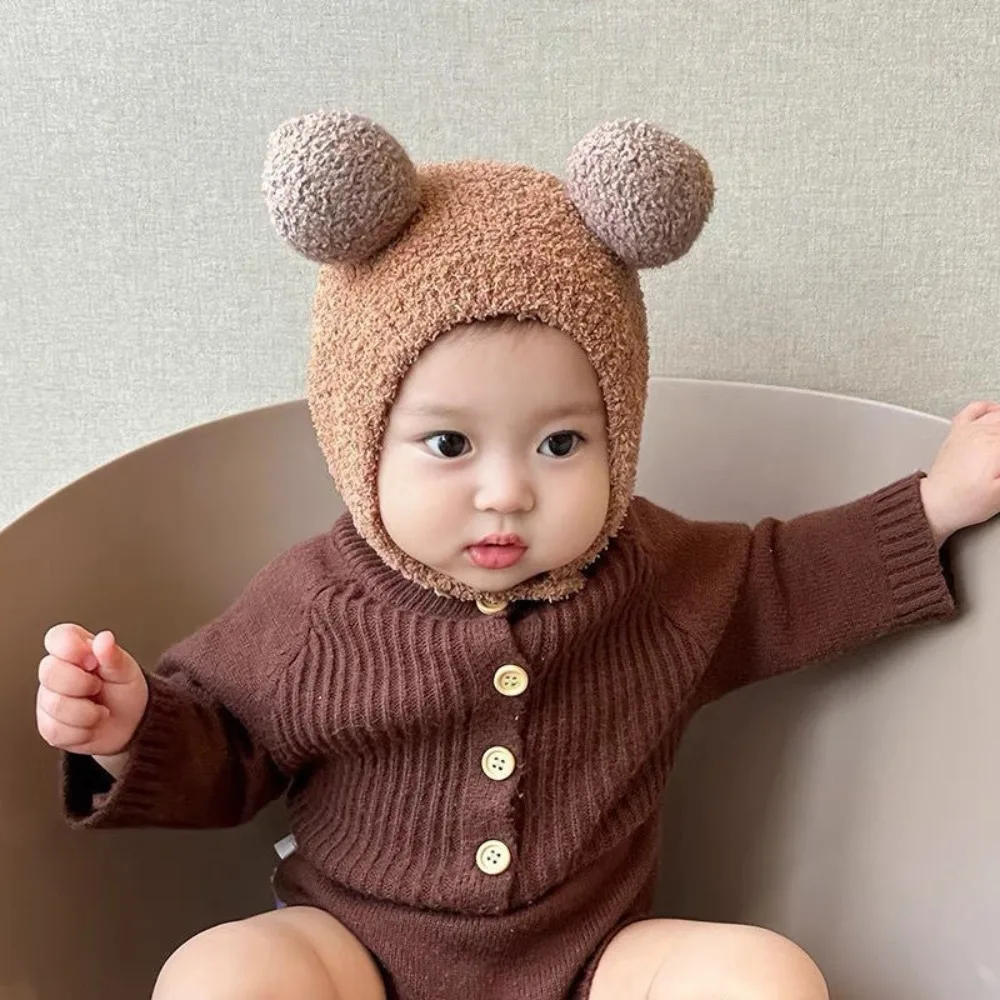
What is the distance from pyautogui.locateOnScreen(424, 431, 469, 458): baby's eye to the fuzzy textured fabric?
0.11 feet

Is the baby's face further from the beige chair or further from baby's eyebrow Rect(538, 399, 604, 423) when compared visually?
the beige chair

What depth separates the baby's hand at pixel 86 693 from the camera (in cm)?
73

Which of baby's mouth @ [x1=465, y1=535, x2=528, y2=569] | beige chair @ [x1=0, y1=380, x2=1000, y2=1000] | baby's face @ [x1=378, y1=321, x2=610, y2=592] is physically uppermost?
baby's face @ [x1=378, y1=321, x2=610, y2=592]

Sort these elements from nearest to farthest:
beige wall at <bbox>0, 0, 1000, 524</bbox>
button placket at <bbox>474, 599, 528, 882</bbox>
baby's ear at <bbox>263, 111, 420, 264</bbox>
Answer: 1. baby's ear at <bbox>263, 111, 420, 264</bbox>
2. button placket at <bbox>474, 599, 528, 882</bbox>
3. beige wall at <bbox>0, 0, 1000, 524</bbox>

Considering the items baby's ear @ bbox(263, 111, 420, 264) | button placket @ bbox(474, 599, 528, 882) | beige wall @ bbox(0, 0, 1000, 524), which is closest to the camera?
baby's ear @ bbox(263, 111, 420, 264)

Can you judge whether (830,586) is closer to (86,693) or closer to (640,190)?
(640,190)

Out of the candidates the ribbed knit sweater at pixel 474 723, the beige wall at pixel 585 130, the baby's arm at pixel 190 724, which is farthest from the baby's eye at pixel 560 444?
the beige wall at pixel 585 130

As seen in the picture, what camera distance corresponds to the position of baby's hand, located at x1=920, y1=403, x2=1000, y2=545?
810 mm

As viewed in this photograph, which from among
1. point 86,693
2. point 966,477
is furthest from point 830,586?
point 86,693

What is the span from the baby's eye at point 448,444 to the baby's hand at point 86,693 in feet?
0.74

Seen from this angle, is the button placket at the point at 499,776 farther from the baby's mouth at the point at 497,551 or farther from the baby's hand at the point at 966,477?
the baby's hand at the point at 966,477

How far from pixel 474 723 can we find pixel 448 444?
0.63ft

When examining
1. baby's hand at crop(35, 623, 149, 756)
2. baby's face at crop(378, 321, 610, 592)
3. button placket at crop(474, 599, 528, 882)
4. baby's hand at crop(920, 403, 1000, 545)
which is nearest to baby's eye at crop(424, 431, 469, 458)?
baby's face at crop(378, 321, 610, 592)

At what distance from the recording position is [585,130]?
3.40ft
